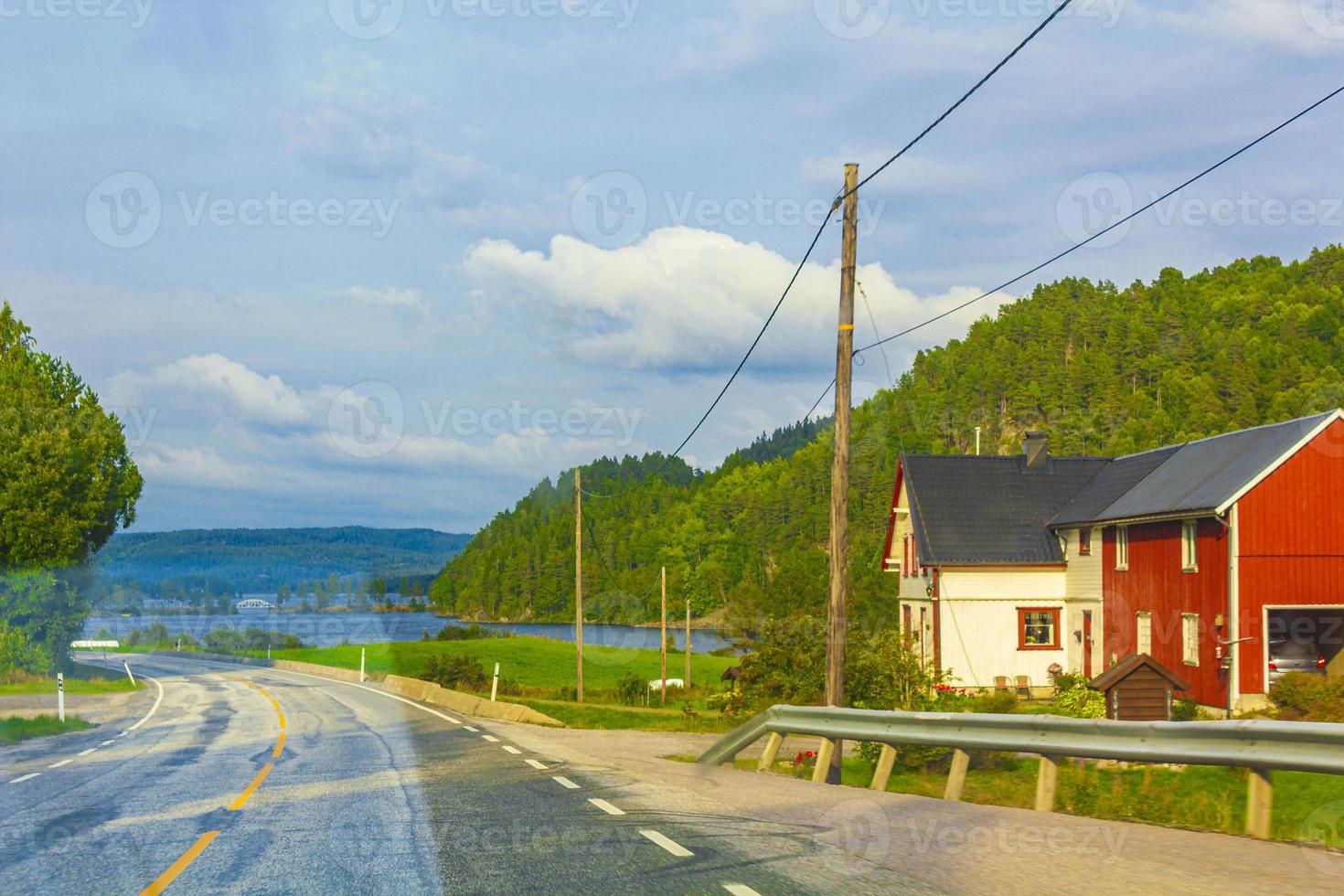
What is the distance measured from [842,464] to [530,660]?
74177 millimetres

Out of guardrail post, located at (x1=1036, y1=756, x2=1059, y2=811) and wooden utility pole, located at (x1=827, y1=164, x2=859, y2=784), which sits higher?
wooden utility pole, located at (x1=827, y1=164, x2=859, y2=784)

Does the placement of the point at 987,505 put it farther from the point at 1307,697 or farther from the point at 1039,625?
the point at 1307,697

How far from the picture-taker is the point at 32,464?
4331cm

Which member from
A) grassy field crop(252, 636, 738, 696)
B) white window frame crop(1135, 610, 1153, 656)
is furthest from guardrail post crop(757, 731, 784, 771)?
grassy field crop(252, 636, 738, 696)

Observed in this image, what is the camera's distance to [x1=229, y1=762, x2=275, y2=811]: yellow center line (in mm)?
11664

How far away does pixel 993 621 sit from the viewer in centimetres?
4175

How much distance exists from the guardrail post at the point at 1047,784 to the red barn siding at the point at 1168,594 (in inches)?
1000

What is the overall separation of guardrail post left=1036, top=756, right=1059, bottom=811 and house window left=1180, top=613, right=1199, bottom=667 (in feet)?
88.3

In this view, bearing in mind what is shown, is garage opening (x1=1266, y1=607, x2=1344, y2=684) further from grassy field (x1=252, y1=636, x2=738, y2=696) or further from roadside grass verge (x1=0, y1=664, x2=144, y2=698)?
roadside grass verge (x1=0, y1=664, x2=144, y2=698)

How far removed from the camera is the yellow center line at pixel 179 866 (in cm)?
734

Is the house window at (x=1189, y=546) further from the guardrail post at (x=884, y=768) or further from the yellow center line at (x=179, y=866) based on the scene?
the yellow center line at (x=179, y=866)

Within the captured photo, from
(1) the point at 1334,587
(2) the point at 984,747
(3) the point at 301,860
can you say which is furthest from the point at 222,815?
(1) the point at 1334,587

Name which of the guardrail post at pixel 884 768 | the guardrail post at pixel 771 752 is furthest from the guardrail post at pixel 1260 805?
the guardrail post at pixel 771 752

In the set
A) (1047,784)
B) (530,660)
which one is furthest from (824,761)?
(530,660)
